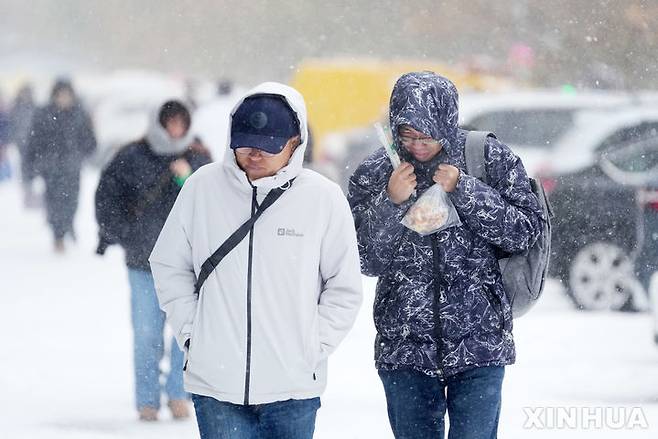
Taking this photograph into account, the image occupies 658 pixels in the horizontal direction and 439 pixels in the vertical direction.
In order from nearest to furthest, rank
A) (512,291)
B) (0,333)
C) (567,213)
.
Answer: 1. (512,291)
2. (0,333)
3. (567,213)

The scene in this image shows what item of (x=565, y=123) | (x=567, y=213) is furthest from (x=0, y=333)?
(x=565, y=123)

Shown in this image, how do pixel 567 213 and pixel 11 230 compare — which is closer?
pixel 567 213

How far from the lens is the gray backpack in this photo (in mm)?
3934

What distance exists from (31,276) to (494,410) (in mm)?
8907

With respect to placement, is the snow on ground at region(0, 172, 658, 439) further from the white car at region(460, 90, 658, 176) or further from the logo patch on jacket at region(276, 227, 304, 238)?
the logo patch on jacket at region(276, 227, 304, 238)

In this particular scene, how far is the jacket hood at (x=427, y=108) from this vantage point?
149 inches

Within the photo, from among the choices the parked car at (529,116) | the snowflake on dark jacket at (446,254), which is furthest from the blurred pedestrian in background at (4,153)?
the snowflake on dark jacket at (446,254)

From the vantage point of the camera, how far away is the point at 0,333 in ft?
30.4

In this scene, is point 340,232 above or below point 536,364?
above

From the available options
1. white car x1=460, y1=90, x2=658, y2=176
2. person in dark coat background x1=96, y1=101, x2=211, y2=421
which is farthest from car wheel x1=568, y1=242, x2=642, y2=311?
person in dark coat background x1=96, y1=101, x2=211, y2=421

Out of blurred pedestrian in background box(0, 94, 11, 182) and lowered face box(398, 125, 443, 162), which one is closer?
lowered face box(398, 125, 443, 162)

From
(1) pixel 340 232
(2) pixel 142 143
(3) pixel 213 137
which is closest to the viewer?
(1) pixel 340 232

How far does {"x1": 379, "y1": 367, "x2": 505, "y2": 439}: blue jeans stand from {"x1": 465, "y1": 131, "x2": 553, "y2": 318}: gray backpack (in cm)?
23

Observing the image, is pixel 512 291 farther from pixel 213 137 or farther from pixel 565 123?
pixel 213 137
